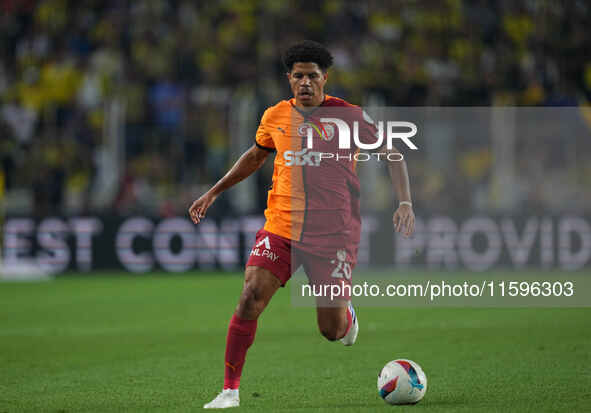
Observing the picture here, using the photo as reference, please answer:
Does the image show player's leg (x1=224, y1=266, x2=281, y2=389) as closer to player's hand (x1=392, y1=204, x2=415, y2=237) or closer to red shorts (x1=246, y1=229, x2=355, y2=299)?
red shorts (x1=246, y1=229, x2=355, y2=299)

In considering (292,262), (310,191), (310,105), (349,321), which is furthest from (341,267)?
(310,105)

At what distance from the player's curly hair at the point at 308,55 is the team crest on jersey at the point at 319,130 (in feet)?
1.17

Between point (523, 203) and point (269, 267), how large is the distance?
977 cm

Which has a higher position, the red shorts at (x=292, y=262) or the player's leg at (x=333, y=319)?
the red shorts at (x=292, y=262)

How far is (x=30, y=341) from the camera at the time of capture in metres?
9.08

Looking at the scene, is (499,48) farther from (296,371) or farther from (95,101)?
(296,371)

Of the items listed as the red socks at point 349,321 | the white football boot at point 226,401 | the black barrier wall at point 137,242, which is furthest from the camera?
the black barrier wall at point 137,242

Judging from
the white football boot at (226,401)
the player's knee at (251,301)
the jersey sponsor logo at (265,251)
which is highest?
the jersey sponsor logo at (265,251)

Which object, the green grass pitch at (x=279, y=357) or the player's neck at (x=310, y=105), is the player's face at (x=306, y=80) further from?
the green grass pitch at (x=279, y=357)

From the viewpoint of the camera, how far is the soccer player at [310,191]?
5.64 metres

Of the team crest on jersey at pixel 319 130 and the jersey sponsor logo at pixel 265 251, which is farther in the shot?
the team crest on jersey at pixel 319 130

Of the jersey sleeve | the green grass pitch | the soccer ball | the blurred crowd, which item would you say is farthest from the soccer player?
the blurred crowd

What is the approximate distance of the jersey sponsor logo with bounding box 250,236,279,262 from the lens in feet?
18.3

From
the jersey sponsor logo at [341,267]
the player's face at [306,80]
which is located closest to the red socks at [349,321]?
the jersey sponsor logo at [341,267]
